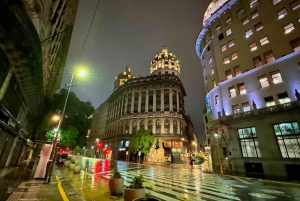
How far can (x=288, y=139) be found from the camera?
1712 centimetres

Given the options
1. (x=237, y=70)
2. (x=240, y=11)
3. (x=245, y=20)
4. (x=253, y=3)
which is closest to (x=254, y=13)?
(x=245, y=20)

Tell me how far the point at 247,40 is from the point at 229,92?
9.37 metres

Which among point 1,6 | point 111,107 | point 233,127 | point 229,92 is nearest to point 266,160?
point 233,127

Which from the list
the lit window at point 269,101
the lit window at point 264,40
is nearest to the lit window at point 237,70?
the lit window at point 264,40

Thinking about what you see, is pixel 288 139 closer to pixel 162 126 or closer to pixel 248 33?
pixel 248 33

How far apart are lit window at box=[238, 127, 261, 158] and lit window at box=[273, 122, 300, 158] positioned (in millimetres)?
2552

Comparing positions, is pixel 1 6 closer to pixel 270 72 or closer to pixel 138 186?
pixel 138 186

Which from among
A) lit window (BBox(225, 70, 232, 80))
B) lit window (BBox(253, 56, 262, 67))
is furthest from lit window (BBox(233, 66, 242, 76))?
lit window (BBox(253, 56, 262, 67))

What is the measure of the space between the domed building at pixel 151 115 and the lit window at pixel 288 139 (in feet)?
92.5

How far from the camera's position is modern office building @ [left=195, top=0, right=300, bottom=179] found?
57.0 ft

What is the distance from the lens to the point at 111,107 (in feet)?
235

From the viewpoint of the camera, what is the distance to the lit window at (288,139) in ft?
54.3

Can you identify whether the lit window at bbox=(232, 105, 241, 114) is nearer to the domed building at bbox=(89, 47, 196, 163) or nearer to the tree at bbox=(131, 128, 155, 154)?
the tree at bbox=(131, 128, 155, 154)

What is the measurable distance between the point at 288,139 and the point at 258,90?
7.39m
